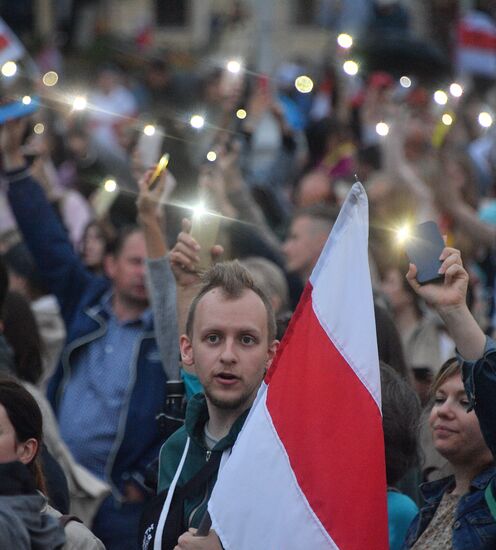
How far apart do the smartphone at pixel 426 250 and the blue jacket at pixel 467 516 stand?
0.61 meters

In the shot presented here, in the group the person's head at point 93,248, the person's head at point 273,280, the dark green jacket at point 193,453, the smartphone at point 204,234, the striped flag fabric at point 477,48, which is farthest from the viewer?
the striped flag fabric at point 477,48

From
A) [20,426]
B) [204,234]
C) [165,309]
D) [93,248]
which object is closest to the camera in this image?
[20,426]

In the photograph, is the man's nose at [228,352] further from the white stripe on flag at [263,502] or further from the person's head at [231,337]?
the white stripe on flag at [263,502]

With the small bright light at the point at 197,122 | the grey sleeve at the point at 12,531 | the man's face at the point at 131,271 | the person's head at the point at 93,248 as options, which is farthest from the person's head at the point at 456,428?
the person's head at the point at 93,248

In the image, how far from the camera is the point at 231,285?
202 inches

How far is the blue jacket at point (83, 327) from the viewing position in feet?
24.0

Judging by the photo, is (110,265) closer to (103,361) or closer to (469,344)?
(103,361)

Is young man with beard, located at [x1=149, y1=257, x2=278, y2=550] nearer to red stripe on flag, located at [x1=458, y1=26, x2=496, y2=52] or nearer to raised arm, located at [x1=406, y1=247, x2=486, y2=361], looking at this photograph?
raised arm, located at [x1=406, y1=247, x2=486, y2=361]

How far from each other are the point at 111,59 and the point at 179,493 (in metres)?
18.5

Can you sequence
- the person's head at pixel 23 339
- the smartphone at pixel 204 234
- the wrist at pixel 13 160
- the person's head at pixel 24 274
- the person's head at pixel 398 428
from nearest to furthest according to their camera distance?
the person's head at pixel 398 428 < the smartphone at pixel 204 234 < the person's head at pixel 23 339 < the wrist at pixel 13 160 < the person's head at pixel 24 274

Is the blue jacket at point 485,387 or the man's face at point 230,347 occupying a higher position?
the blue jacket at point 485,387

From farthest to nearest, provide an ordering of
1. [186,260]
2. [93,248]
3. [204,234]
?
1. [93,248]
2. [204,234]
3. [186,260]

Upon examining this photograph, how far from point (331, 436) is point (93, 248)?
496cm

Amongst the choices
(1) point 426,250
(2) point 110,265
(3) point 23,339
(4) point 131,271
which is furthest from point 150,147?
(1) point 426,250
